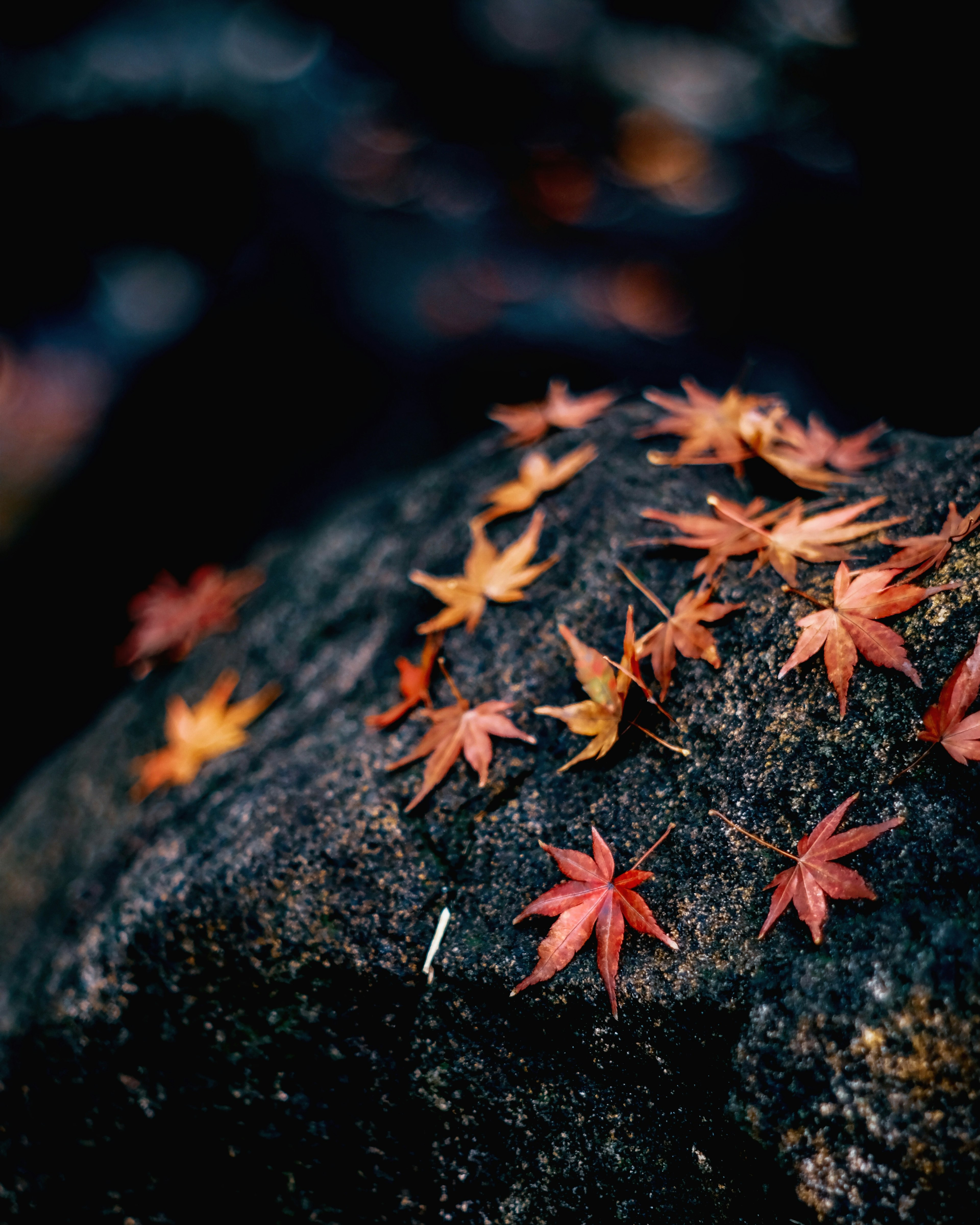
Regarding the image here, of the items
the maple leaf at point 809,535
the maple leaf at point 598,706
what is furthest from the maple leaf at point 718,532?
the maple leaf at point 598,706

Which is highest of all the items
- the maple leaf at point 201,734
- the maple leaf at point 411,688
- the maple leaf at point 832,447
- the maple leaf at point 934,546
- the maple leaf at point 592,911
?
the maple leaf at point 411,688

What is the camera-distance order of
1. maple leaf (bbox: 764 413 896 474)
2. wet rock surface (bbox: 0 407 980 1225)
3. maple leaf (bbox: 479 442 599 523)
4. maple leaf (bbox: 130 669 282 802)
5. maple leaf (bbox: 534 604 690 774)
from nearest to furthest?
wet rock surface (bbox: 0 407 980 1225), maple leaf (bbox: 534 604 690 774), maple leaf (bbox: 764 413 896 474), maple leaf (bbox: 479 442 599 523), maple leaf (bbox: 130 669 282 802)

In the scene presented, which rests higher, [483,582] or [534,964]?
[483,582]

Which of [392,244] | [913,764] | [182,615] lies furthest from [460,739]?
[392,244]

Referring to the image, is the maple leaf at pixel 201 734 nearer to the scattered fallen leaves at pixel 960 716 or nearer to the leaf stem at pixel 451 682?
the leaf stem at pixel 451 682

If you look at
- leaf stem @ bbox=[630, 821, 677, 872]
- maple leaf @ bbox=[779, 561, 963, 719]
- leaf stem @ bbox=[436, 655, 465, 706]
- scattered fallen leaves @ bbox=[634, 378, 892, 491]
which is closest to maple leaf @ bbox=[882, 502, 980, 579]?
maple leaf @ bbox=[779, 561, 963, 719]

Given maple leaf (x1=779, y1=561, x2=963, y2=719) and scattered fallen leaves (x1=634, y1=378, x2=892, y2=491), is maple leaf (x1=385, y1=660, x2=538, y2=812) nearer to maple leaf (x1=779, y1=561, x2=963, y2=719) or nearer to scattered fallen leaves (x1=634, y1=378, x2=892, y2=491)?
maple leaf (x1=779, y1=561, x2=963, y2=719)

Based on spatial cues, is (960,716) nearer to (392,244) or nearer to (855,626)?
(855,626)
